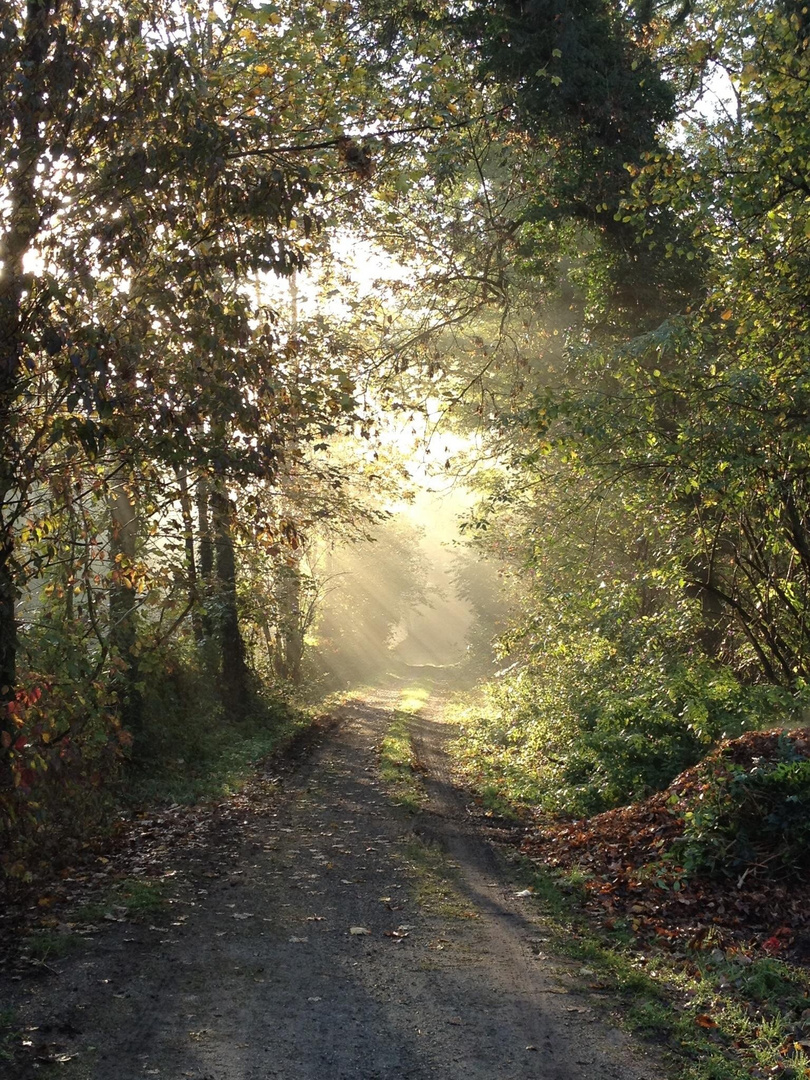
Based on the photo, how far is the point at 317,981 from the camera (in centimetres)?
635

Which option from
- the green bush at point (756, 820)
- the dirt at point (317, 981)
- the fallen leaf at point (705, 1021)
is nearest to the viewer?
the dirt at point (317, 981)

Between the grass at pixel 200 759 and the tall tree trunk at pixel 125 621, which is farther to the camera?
the grass at pixel 200 759

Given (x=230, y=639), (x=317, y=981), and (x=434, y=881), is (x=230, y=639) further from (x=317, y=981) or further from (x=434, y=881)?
(x=317, y=981)

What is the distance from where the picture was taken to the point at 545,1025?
5.75 metres

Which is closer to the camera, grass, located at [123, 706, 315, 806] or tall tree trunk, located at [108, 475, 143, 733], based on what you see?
tall tree trunk, located at [108, 475, 143, 733]

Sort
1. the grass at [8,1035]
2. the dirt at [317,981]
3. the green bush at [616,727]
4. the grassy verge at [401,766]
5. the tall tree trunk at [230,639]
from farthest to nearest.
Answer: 1. the tall tree trunk at [230,639]
2. the grassy verge at [401,766]
3. the green bush at [616,727]
4. the dirt at [317,981]
5. the grass at [8,1035]

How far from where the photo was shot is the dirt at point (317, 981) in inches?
203

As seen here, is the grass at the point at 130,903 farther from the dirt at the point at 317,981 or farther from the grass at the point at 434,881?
the grass at the point at 434,881

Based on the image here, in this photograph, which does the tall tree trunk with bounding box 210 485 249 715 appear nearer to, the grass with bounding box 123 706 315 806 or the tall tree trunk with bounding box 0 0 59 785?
the grass with bounding box 123 706 315 806

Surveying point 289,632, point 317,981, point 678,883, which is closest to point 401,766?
point 678,883

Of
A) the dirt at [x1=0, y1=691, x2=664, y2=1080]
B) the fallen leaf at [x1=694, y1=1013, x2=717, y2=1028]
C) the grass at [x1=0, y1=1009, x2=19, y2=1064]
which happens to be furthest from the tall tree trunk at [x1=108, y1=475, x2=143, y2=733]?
the fallen leaf at [x1=694, y1=1013, x2=717, y2=1028]

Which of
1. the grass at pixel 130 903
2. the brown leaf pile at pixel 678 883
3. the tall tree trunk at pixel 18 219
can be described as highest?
the tall tree trunk at pixel 18 219

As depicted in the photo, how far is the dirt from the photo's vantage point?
516 cm

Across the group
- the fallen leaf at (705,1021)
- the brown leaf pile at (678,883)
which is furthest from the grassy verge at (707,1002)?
the brown leaf pile at (678,883)
